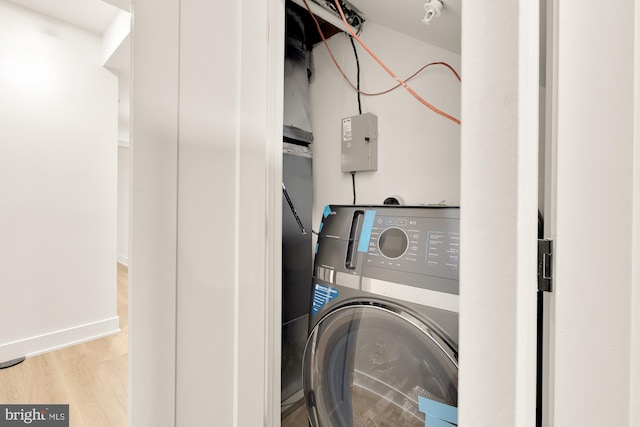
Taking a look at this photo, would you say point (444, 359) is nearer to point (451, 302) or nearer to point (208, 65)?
point (451, 302)

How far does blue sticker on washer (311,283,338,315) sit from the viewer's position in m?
0.83

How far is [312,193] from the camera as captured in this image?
56.1 inches

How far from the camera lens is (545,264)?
0.37 meters

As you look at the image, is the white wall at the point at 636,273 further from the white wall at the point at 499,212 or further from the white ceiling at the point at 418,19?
the white ceiling at the point at 418,19

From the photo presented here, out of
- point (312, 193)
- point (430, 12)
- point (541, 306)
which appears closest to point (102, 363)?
point (312, 193)

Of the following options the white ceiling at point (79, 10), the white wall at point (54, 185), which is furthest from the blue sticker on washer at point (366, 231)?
the white wall at point (54, 185)

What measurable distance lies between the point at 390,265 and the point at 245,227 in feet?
1.35

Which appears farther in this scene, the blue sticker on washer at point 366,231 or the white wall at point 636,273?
the blue sticker on washer at point 366,231

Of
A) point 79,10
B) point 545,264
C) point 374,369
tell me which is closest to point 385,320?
point 374,369

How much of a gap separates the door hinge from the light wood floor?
1.86 meters

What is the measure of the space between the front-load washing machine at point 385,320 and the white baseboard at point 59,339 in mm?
2269

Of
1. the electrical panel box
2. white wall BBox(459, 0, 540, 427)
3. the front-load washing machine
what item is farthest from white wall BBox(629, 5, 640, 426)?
the electrical panel box

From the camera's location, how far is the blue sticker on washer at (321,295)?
826 mm

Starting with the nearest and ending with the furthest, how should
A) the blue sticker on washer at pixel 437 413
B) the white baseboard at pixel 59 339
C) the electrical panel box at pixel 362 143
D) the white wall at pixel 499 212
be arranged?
the white wall at pixel 499 212 → the blue sticker on washer at pixel 437 413 → the electrical panel box at pixel 362 143 → the white baseboard at pixel 59 339
